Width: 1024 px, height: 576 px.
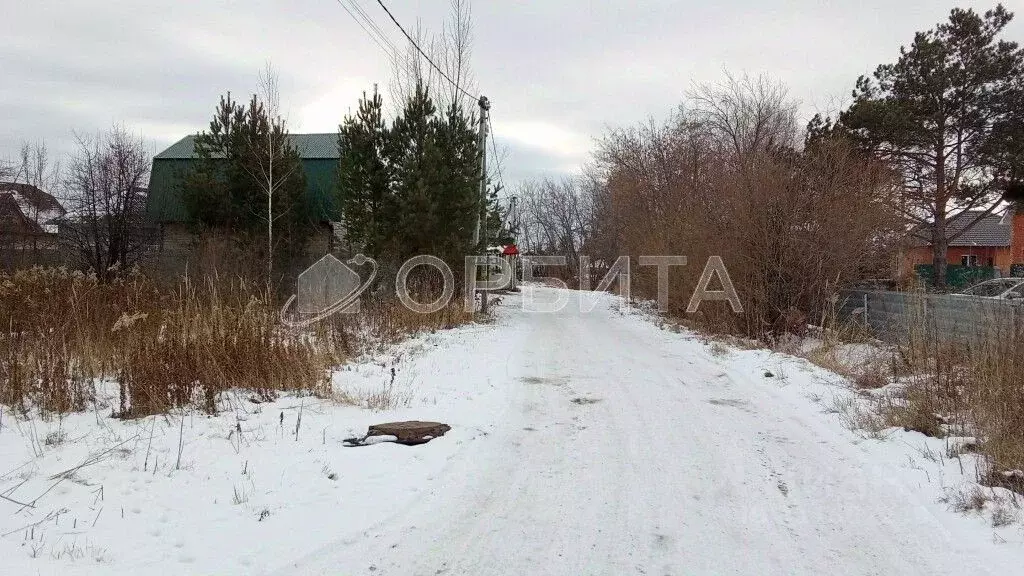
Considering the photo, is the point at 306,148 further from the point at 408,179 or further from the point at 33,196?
the point at 408,179

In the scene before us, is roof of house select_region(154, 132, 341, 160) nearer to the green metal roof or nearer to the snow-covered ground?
the green metal roof

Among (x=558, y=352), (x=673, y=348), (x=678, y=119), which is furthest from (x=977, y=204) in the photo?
(x=558, y=352)

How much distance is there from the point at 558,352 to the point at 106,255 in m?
16.2

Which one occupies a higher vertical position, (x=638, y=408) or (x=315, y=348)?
(x=315, y=348)

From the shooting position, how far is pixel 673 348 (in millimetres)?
11539

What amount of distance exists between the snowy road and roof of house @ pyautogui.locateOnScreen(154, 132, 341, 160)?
23912 mm

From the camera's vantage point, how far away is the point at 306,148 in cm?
2828

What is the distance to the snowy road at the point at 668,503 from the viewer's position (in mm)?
3215

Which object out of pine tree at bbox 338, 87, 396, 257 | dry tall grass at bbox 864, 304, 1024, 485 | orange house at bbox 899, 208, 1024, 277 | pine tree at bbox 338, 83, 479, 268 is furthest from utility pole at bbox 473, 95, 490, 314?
orange house at bbox 899, 208, 1024, 277

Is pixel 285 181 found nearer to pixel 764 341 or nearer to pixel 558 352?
pixel 558 352

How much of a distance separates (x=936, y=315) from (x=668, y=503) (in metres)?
6.24

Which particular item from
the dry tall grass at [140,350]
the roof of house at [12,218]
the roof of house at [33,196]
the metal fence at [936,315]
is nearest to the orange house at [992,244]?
the metal fence at [936,315]

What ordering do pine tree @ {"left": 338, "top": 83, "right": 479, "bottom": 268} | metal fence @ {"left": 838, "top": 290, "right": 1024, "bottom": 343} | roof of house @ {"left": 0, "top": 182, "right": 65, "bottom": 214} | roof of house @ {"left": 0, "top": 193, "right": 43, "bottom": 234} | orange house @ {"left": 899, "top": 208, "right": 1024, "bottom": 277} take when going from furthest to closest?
orange house @ {"left": 899, "top": 208, "right": 1024, "bottom": 277}, roof of house @ {"left": 0, "top": 182, "right": 65, "bottom": 214}, roof of house @ {"left": 0, "top": 193, "right": 43, "bottom": 234}, pine tree @ {"left": 338, "top": 83, "right": 479, "bottom": 268}, metal fence @ {"left": 838, "top": 290, "right": 1024, "bottom": 343}

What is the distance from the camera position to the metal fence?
6289 mm
